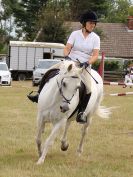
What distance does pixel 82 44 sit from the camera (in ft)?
31.7

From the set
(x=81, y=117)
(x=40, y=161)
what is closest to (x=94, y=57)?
(x=81, y=117)

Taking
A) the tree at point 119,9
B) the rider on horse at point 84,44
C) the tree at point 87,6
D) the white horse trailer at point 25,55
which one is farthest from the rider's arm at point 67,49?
the tree at point 119,9

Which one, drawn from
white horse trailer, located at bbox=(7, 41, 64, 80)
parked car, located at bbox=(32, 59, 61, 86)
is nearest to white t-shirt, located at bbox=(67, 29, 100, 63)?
parked car, located at bbox=(32, 59, 61, 86)

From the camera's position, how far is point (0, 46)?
7319 cm

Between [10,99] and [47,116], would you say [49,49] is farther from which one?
[47,116]

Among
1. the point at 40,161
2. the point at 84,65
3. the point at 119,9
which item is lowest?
the point at 119,9

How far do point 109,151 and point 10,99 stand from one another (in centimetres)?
1308

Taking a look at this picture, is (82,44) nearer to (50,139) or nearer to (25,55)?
(50,139)

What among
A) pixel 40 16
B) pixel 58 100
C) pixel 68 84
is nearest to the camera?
pixel 68 84

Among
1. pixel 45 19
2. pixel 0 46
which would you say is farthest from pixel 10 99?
pixel 0 46

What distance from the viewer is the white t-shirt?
9656mm

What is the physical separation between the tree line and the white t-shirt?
4677cm

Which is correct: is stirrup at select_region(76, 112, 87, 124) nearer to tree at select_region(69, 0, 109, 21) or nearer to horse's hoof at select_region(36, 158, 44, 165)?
horse's hoof at select_region(36, 158, 44, 165)

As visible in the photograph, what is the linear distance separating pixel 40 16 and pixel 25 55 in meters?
15.9
